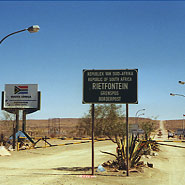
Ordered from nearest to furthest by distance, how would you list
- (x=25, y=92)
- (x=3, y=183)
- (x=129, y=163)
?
1. (x=3, y=183)
2. (x=129, y=163)
3. (x=25, y=92)

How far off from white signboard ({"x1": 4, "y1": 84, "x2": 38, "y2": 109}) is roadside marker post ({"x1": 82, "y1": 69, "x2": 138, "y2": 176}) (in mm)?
20800

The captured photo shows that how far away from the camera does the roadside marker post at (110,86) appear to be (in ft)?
41.8

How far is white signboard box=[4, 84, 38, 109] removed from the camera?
3294 centimetres

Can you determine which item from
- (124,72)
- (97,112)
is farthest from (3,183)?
(97,112)

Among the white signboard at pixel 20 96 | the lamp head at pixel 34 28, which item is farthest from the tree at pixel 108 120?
the lamp head at pixel 34 28

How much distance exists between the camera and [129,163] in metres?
13.6

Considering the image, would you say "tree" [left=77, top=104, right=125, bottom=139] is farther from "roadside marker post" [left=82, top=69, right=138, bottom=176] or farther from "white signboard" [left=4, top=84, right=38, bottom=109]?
"roadside marker post" [left=82, top=69, right=138, bottom=176]

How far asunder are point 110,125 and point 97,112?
395 cm

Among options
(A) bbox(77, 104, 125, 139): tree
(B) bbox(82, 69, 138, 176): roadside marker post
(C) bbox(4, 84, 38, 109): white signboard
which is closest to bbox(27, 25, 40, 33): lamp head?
(B) bbox(82, 69, 138, 176): roadside marker post

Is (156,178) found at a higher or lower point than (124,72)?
lower

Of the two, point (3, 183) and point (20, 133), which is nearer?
point (3, 183)

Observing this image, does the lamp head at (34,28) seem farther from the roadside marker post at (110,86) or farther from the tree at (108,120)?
the tree at (108,120)

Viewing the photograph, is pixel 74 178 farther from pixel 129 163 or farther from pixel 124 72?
pixel 124 72

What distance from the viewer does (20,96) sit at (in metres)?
33.0
